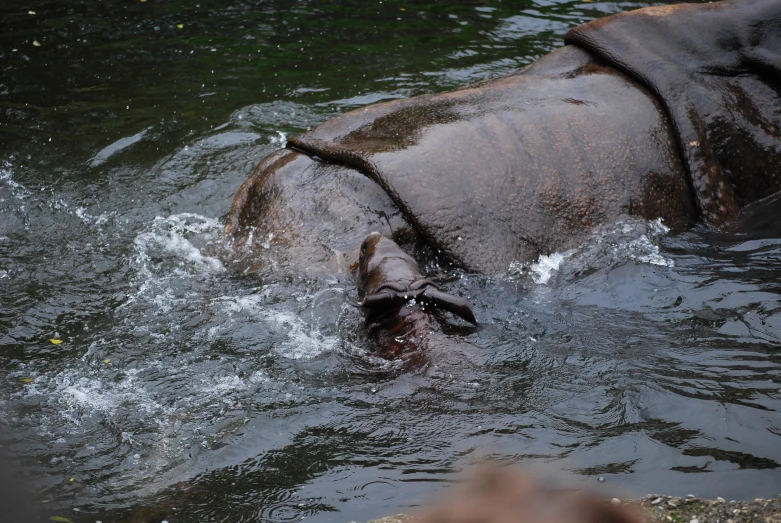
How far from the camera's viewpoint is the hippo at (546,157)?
6031 millimetres

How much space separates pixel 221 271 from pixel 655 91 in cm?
390

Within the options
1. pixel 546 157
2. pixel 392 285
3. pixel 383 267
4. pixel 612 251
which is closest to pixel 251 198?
pixel 383 267

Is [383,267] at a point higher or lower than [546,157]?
lower

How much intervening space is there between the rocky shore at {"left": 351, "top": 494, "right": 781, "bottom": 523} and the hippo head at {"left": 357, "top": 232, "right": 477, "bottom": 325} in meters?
1.61

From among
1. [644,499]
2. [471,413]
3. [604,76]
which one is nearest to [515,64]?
[604,76]

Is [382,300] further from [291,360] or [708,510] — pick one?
[708,510]

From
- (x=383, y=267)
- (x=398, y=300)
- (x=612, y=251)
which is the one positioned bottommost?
(x=612, y=251)

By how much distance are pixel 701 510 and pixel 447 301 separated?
6.46 feet

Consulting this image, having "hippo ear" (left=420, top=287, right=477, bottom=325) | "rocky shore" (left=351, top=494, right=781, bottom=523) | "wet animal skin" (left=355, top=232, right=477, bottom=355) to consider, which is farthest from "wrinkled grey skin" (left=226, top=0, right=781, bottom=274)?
"rocky shore" (left=351, top=494, right=781, bottom=523)

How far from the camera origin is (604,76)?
6.98m

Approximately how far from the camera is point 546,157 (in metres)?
6.39

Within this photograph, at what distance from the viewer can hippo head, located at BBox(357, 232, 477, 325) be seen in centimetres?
529

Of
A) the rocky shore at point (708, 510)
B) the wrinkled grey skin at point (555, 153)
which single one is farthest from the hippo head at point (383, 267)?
the rocky shore at point (708, 510)

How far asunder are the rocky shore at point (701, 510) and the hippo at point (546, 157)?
1.86 meters
